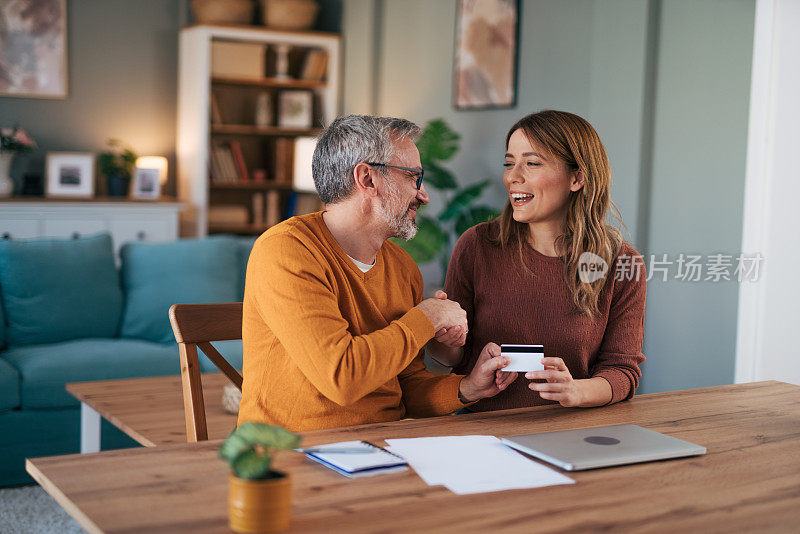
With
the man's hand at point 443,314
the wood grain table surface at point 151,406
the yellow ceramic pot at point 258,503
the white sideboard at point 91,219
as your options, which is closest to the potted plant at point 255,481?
the yellow ceramic pot at point 258,503

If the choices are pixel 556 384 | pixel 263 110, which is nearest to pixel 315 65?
pixel 263 110

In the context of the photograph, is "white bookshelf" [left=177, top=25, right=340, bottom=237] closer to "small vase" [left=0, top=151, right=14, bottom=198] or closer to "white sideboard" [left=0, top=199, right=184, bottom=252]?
"white sideboard" [left=0, top=199, right=184, bottom=252]

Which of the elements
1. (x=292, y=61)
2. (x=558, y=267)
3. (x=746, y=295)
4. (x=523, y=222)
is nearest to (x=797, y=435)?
(x=558, y=267)

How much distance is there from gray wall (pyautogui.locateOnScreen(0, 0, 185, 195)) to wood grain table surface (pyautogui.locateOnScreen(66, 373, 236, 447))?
132 inches

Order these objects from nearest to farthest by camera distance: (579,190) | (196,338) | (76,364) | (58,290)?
1. (196,338)
2. (579,190)
3. (76,364)
4. (58,290)

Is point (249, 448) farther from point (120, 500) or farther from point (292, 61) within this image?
point (292, 61)

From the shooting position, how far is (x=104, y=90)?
6156 mm

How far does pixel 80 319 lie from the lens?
Result: 390 cm

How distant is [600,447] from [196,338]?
0.93m

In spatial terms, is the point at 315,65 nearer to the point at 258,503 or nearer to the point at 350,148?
the point at 350,148

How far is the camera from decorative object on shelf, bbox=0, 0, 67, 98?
5.84 metres

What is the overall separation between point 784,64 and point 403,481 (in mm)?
2517

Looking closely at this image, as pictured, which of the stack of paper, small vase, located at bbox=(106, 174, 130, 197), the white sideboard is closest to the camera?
the stack of paper

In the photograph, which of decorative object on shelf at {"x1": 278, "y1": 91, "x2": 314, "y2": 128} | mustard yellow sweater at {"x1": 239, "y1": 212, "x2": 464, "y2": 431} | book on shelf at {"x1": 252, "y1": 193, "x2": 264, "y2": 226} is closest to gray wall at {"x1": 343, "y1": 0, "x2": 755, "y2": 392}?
mustard yellow sweater at {"x1": 239, "y1": 212, "x2": 464, "y2": 431}
